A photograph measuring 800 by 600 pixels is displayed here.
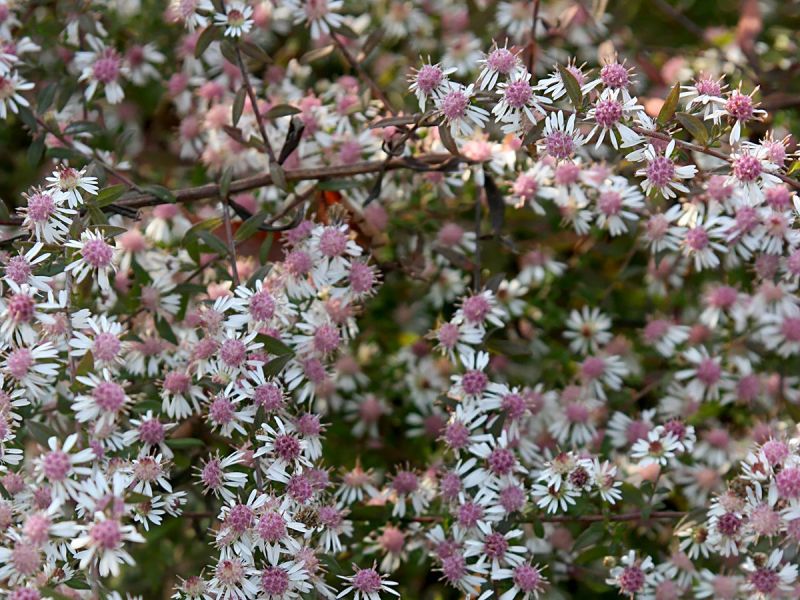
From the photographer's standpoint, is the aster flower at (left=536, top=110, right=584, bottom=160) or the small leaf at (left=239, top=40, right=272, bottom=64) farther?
the small leaf at (left=239, top=40, right=272, bottom=64)

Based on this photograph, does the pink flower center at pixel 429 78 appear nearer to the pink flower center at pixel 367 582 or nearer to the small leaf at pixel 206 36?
the small leaf at pixel 206 36

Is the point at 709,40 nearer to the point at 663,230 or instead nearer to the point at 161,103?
the point at 663,230

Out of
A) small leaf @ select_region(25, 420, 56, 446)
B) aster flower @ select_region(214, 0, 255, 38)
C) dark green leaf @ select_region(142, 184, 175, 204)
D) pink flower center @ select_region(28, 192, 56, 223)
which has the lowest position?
small leaf @ select_region(25, 420, 56, 446)

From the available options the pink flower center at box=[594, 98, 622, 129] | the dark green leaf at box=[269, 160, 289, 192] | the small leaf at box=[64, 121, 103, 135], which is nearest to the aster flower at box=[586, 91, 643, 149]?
the pink flower center at box=[594, 98, 622, 129]

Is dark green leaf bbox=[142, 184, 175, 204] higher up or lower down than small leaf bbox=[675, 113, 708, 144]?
lower down

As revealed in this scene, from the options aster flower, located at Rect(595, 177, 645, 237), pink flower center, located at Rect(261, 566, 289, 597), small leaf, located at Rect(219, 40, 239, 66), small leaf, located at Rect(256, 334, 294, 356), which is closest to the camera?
pink flower center, located at Rect(261, 566, 289, 597)

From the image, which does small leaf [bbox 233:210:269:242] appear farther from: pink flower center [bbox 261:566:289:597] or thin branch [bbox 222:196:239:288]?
pink flower center [bbox 261:566:289:597]
